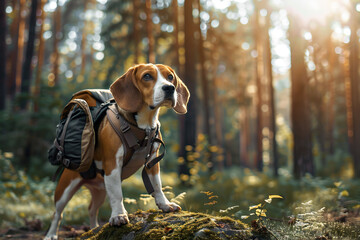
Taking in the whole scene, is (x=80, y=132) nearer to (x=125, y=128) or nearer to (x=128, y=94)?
(x=125, y=128)

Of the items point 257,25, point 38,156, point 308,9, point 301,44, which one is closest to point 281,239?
point 301,44

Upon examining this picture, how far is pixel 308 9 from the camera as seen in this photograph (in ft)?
39.1

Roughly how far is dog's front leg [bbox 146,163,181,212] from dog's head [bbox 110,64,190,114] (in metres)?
0.79

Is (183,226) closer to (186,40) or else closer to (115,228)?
(115,228)

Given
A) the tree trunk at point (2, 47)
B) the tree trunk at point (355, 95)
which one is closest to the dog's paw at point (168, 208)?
the tree trunk at point (2, 47)

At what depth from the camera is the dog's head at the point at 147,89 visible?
373 centimetres

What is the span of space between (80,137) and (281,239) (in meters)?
2.54

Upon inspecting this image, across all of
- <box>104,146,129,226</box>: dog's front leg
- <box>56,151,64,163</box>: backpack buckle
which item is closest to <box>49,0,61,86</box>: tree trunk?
<box>56,151,64,163</box>: backpack buckle

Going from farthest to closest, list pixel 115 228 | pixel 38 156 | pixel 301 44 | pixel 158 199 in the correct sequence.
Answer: pixel 38 156 < pixel 301 44 < pixel 158 199 < pixel 115 228

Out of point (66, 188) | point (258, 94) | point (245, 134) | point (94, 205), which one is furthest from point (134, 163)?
point (245, 134)

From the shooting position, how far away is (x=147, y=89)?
3.84 meters

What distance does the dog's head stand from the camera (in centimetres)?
373

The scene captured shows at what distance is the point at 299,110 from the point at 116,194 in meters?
8.56

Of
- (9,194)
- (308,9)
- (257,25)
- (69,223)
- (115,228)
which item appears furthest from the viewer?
(257,25)
